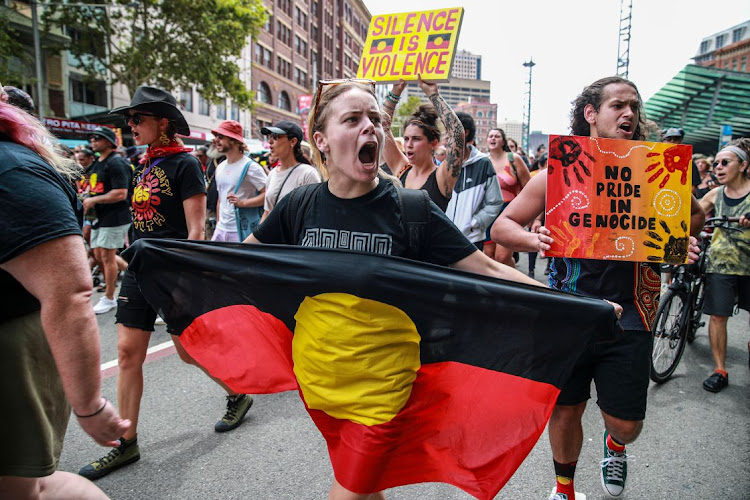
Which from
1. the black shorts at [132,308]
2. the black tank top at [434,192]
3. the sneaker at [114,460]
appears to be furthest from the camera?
the black tank top at [434,192]

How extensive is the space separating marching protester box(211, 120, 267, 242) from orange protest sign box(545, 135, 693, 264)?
3.64m

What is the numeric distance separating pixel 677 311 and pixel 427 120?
9.18ft

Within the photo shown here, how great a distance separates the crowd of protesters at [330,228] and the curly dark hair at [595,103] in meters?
0.01

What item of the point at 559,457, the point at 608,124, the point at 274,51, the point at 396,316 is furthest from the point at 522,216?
the point at 274,51

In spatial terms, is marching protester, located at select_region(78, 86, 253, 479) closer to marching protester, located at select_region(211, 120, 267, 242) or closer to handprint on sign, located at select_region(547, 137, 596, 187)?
marching protester, located at select_region(211, 120, 267, 242)

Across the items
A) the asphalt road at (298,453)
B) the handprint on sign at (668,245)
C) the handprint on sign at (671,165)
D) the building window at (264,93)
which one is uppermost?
the building window at (264,93)

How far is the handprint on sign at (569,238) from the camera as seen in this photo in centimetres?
229

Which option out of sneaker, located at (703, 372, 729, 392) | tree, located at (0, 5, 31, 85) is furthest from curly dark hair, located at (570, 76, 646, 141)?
tree, located at (0, 5, 31, 85)

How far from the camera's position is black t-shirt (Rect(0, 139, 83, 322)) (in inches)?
55.2

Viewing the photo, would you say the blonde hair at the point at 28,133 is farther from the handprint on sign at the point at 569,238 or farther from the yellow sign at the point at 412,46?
the yellow sign at the point at 412,46

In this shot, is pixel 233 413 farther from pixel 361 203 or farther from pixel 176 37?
pixel 176 37

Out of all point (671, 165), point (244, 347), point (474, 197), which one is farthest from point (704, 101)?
point (244, 347)

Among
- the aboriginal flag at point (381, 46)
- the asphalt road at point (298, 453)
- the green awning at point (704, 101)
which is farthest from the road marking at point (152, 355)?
the green awning at point (704, 101)

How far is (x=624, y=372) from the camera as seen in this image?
2.38 m
